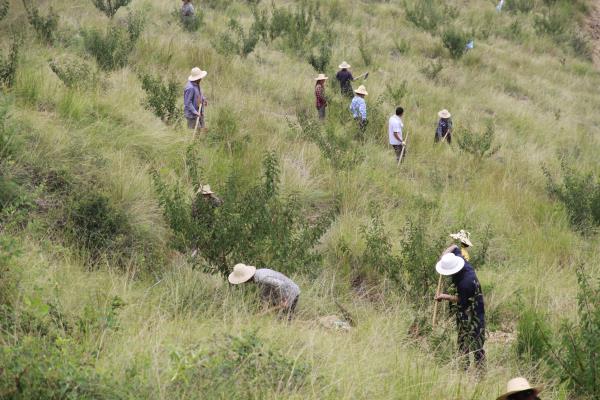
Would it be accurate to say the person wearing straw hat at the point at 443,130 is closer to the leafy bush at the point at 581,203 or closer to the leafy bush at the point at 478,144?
the leafy bush at the point at 478,144

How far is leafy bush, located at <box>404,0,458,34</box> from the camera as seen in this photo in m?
22.2

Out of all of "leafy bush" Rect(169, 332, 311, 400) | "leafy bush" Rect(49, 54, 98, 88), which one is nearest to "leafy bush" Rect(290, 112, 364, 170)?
"leafy bush" Rect(49, 54, 98, 88)

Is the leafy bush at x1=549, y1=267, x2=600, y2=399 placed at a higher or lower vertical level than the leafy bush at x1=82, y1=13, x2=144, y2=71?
higher

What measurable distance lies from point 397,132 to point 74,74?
5160 mm

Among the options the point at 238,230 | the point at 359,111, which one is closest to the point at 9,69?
the point at 238,230

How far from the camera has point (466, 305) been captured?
602 cm

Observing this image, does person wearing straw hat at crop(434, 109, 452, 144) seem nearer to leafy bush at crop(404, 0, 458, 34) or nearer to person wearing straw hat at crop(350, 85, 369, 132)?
person wearing straw hat at crop(350, 85, 369, 132)

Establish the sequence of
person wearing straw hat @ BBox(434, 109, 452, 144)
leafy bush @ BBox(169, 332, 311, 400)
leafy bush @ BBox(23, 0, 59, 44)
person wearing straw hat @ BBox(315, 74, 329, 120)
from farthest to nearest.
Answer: person wearing straw hat @ BBox(434, 109, 452, 144), person wearing straw hat @ BBox(315, 74, 329, 120), leafy bush @ BBox(23, 0, 59, 44), leafy bush @ BBox(169, 332, 311, 400)

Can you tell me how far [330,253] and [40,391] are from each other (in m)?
4.51

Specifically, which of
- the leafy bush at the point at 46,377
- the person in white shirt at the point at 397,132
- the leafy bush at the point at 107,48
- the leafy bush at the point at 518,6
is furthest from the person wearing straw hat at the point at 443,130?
the leafy bush at the point at 518,6

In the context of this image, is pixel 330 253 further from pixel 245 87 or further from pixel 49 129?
pixel 245 87

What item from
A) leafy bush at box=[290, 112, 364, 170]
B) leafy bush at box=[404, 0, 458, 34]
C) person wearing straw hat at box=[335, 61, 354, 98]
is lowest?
leafy bush at box=[404, 0, 458, 34]

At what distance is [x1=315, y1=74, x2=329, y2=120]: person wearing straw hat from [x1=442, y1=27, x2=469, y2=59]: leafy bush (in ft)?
29.1

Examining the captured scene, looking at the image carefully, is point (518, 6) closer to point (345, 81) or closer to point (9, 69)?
point (345, 81)
